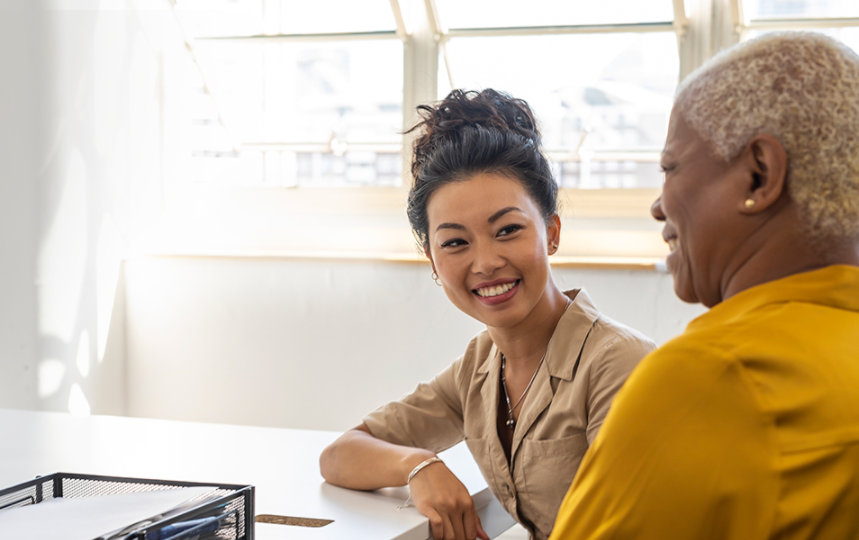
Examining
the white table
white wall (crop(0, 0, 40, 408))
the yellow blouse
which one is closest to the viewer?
the yellow blouse

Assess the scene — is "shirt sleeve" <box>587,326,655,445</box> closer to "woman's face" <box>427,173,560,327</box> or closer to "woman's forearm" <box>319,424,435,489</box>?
"woman's face" <box>427,173,560,327</box>

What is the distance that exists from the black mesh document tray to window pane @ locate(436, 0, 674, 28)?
3.60m

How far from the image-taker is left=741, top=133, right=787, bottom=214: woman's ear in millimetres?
812

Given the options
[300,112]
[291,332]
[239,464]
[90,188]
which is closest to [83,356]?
[90,188]

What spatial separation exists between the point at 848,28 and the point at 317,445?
3.24m

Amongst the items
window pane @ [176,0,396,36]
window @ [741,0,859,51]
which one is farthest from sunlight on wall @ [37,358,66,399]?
window @ [741,0,859,51]

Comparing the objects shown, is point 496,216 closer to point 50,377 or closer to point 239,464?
point 239,464

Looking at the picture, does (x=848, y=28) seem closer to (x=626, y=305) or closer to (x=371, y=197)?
(x=626, y=305)

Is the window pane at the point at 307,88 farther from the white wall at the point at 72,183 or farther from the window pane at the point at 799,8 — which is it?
the window pane at the point at 799,8

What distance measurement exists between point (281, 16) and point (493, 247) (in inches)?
134

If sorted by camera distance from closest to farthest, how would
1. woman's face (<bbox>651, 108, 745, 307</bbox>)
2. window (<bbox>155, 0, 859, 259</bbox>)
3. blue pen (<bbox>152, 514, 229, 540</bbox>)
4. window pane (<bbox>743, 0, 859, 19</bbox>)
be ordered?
woman's face (<bbox>651, 108, 745, 307</bbox>)
blue pen (<bbox>152, 514, 229, 540</bbox>)
window pane (<bbox>743, 0, 859, 19</bbox>)
window (<bbox>155, 0, 859, 259</bbox>)

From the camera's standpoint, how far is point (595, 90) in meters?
4.38

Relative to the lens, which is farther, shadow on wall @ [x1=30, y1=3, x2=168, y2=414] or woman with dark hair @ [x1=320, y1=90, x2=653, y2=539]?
shadow on wall @ [x1=30, y1=3, x2=168, y2=414]

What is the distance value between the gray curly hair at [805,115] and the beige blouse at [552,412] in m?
0.72
